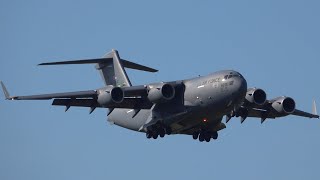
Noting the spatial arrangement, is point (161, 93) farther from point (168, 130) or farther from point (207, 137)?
point (207, 137)

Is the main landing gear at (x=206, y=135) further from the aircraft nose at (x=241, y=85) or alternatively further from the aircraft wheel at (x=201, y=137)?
the aircraft nose at (x=241, y=85)

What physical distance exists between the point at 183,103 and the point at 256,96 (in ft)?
12.7

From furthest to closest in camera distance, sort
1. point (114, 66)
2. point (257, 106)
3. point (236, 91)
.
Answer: point (114, 66) < point (257, 106) < point (236, 91)

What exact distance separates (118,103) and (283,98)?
9078mm

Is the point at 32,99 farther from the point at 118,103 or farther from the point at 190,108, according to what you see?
the point at 190,108

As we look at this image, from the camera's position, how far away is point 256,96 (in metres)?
44.8

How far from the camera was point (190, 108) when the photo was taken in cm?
4300

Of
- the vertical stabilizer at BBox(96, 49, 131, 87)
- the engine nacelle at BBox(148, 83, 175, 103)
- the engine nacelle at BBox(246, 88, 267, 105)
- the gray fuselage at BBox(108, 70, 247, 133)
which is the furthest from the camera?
the vertical stabilizer at BBox(96, 49, 131, 87)

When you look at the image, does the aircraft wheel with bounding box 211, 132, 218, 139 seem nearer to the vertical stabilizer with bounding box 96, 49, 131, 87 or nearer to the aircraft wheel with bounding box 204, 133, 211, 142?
the aircraft wheel with bounding box 204, 133, 211, 142

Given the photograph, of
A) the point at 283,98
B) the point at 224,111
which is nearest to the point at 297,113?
the point at 283,98

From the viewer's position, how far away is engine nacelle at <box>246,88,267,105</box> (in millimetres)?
44656

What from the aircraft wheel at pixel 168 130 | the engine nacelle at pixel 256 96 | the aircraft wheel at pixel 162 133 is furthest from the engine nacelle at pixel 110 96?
the engine nacelle at pixel 256 96

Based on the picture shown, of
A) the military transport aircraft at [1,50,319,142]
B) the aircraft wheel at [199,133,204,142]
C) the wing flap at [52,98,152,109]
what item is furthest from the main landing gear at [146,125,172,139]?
the aircraft wheel at [199,133,204,142]

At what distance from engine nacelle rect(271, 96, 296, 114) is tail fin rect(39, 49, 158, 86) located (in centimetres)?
738
